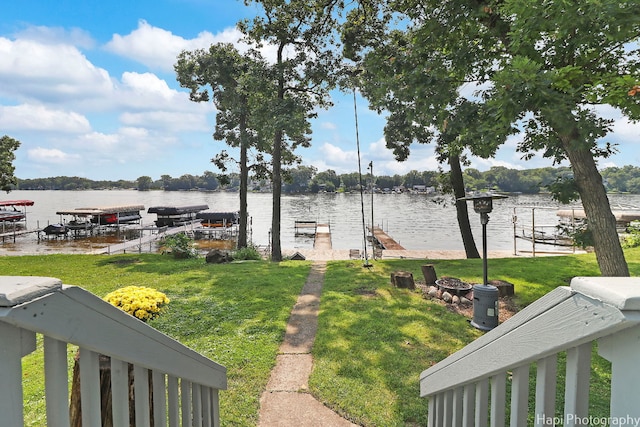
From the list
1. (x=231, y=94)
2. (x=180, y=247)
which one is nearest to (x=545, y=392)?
(x=180, y=247)

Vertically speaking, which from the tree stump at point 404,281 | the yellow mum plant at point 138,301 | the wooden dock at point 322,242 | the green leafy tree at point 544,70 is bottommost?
the wooden dock at point 322,242

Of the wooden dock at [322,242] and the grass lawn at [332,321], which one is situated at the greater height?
the grass lawn at [332,321]

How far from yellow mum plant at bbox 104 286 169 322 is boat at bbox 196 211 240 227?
28.6 m

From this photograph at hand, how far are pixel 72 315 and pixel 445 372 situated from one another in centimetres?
166

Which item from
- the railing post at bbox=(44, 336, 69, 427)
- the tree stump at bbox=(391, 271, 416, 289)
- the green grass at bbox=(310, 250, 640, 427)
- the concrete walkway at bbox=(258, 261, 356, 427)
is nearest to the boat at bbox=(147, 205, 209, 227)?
the green grass at bbox=(310, 250, 640, 427)

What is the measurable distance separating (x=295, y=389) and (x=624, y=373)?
417 cm

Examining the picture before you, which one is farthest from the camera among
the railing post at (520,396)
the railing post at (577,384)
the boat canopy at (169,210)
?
the boat canopy at (169,210)

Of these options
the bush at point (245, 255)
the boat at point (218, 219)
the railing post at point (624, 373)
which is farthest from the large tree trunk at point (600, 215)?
the boat at point (218, 219)

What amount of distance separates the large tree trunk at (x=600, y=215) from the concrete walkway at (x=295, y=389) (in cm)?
513

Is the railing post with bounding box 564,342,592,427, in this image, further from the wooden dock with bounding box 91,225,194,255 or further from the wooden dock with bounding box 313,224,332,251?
the wooden dock with bounding box 313,224,332,251

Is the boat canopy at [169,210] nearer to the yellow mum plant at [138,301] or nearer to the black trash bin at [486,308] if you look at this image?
the yellow mum plant at [138,301]

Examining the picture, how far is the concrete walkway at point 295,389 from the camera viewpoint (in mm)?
3717

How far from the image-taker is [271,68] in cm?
1513

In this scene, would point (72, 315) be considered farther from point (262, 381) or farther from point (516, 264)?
point (516, 264)
